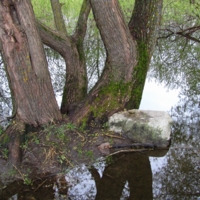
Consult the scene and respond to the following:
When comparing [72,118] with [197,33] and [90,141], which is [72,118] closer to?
[90,141]

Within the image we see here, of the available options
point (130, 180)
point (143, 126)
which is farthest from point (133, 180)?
point (143, 126)

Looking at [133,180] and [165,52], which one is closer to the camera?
[133,180]

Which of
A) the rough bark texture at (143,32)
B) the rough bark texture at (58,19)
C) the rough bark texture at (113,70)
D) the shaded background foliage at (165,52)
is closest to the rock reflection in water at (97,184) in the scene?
the rough bark texture at (113,70)

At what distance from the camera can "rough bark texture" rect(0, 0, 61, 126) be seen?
364 centimetres

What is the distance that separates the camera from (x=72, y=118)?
4.42 metres

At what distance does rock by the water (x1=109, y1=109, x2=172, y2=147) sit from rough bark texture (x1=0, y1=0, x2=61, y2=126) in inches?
36.7

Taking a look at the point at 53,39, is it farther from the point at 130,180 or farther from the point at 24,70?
the point at 130,180

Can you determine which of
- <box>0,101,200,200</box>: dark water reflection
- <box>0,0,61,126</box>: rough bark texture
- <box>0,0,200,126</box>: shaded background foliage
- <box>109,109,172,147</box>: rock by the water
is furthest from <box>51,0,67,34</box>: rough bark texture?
<box>0,101,200,200</box>: dark water reflection

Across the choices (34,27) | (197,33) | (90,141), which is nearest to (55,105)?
(90,141)

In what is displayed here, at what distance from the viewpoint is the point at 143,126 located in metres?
4.21

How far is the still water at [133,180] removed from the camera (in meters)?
3.20

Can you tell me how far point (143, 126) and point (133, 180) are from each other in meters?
0.99

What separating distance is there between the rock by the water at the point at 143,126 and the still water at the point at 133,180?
0.73 ft

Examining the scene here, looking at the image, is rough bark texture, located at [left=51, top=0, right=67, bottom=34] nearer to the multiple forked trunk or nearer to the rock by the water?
the multiple forked trunk
